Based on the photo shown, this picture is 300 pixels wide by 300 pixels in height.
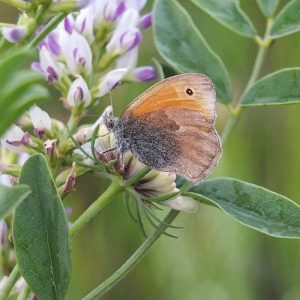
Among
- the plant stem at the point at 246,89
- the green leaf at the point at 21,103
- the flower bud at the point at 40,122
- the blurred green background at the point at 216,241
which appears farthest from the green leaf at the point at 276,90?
the blurred green background at the point at 216,241

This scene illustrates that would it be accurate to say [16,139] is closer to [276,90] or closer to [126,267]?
[126,267]

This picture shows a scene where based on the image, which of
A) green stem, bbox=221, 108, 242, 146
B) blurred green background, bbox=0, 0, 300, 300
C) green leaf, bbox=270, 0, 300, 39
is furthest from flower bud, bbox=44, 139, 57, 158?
blurred green background, bbox=0, 0, 300, 300

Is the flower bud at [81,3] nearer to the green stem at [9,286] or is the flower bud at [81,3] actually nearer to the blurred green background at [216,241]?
the green stem at [9,286]

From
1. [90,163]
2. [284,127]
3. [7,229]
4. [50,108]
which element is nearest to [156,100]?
[90,163]

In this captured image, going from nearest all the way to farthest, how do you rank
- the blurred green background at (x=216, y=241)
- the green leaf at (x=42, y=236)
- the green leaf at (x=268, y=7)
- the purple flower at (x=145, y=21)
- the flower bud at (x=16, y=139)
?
1. the green leaf at (x=42, y=236)
2. the flower bud at (x=16, y=139)
3. the purple flower at (x=145, y=21)
4. the green leaf at (x=268, y=7)
5. the blurred green background at (x=216, y=241)

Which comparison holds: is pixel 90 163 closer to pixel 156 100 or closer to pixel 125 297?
pixel 156 100

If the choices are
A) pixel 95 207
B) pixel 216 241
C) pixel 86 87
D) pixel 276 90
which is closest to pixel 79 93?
pixel 86 87
